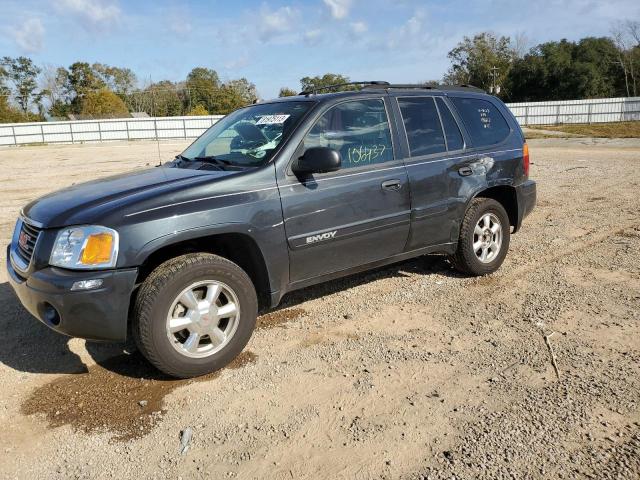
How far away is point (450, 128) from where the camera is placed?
4973 millimetres

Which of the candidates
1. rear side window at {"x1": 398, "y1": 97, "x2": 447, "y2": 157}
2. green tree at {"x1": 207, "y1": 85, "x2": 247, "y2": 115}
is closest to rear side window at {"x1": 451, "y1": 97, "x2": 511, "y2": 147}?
rear side window at {"x1": 398, "y1": 97, "x2": 447, "y2": 157}

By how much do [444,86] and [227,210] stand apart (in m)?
2.93

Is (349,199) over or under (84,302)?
over

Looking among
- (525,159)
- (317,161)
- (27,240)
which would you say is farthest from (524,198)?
(27,240)

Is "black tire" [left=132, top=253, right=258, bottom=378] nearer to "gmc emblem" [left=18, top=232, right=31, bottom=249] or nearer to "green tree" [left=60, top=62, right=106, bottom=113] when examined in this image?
"gmc emblem" [left=18, top=232, right=31, bottom=249]

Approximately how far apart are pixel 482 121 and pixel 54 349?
4.34 m

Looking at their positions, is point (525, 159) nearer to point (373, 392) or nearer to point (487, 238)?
point (487, 238)

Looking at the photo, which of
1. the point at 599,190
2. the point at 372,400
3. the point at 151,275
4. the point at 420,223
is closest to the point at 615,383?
the point at 372,400

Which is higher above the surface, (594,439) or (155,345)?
(155,345)

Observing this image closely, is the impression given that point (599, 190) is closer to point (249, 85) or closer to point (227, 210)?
point (227, 210)

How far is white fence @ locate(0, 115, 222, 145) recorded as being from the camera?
36.9m

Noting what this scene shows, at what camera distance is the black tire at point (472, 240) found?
5.07m

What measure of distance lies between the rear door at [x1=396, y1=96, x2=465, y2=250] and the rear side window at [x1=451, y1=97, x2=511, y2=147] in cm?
20

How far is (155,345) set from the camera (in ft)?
10.8
